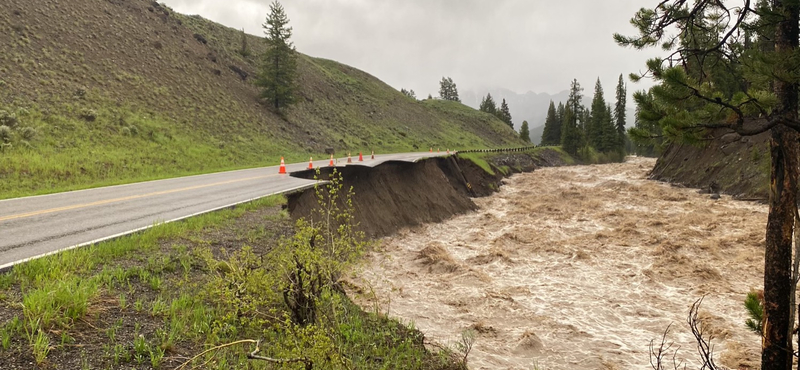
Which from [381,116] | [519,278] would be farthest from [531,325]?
[381,116]

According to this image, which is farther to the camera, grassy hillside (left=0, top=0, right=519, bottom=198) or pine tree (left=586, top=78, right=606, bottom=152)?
pine tree (left=586, top=78, right=606, bottom=152)

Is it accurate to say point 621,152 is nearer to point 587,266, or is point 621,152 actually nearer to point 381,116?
point 381,116

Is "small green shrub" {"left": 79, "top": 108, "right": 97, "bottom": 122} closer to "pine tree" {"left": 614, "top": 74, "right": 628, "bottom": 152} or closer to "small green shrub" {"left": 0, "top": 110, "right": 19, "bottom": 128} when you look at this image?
"small green shrub" {"left": 0, "top": 110, "right": 19, "bottom": 128}

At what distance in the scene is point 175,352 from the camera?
163 inches

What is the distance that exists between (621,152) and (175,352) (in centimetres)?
8121

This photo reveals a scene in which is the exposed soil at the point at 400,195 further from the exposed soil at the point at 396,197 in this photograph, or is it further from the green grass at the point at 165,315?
the green grass at the point at 165,315

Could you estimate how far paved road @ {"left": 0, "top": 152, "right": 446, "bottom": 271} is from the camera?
633cm

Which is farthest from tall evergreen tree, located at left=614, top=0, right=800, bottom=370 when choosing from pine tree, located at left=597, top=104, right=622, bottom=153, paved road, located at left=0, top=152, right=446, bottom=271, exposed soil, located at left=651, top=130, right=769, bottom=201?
pine tree, located at left=597, top=104, right=622, bottom=153

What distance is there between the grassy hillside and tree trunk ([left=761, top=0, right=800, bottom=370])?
58.9ft

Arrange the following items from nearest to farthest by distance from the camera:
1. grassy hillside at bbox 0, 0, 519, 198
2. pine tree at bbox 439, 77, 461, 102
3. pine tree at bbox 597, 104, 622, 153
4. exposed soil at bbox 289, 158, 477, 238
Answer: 1. exposed soil at bbox 289, 158, 477, 238
2. grassy hillside at bbox 0, 0, 519, 198
3. pine tree at bbox 597, 104, 622, 153
4. pine tree at bbox 439, 77, 461, 102

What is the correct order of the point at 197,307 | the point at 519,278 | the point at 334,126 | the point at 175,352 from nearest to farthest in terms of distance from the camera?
the point at 175,352
the point at 197,307
the point at 519,278
the point at 334,126

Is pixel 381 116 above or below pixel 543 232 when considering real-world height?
above

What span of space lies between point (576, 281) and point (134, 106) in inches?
1180

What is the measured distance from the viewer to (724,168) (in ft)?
91.7
